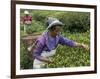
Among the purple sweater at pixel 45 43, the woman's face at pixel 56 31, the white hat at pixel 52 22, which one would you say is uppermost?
the white hat at pixel 52 22

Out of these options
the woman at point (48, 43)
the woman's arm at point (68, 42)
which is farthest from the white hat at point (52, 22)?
the woman's arm at point (68, 42)

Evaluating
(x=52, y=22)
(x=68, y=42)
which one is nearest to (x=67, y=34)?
(x=68, y=42)

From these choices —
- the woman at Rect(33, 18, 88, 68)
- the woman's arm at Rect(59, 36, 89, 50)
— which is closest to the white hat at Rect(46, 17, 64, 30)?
the woman at Rect(33, 18, 88, 68)

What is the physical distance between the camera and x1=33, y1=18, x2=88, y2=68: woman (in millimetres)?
2148

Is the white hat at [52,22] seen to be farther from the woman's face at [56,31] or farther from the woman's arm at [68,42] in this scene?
the woman's arm at [68,42]

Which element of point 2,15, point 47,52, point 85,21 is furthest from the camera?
point 85,21

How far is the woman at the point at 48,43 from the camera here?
2148 millimetres

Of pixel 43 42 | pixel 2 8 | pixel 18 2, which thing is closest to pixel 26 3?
pixel 18 2

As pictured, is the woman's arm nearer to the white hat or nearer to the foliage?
the foliage

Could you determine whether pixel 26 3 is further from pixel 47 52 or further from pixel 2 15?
pixel 47 52

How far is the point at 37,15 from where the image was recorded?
2.14m

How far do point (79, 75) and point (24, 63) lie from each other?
0.61 meters

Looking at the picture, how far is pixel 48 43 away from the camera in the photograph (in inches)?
86.2

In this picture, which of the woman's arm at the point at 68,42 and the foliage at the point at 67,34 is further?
the woman's arm at the point at 68,42
